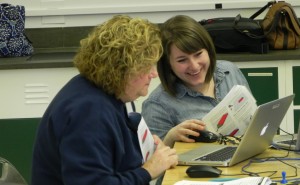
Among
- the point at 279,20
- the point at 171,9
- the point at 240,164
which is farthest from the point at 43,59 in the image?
the point at 240,164

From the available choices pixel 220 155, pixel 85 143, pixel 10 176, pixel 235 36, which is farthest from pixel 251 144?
pixel 235 36

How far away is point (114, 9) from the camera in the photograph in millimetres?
4195

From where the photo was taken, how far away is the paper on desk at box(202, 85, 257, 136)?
7.86 ft

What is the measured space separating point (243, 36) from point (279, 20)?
0.83 ft

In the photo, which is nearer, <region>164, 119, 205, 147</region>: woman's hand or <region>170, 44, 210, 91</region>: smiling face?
<region>164, 119, 205, 147</region>: woman's hand

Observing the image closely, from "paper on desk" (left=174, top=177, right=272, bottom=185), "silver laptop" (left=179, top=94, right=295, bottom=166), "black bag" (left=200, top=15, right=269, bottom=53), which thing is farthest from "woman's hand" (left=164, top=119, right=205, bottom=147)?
"black bag" (left=200, top=15, right=269, bottom=53)

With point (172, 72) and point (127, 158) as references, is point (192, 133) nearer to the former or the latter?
point (172, 72)

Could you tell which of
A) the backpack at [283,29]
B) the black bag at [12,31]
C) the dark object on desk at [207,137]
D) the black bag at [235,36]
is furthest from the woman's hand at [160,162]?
the black bag at [12,31]

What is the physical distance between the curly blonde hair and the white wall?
230cm

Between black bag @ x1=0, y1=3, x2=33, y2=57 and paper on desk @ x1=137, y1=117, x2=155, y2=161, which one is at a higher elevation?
black bag @ x1=0, y1=3, x2=33, y2=57

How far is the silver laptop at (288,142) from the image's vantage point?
229 centimetres

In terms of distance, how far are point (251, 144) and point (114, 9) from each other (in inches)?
90.0

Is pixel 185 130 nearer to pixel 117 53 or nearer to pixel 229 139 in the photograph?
pixel 229 139

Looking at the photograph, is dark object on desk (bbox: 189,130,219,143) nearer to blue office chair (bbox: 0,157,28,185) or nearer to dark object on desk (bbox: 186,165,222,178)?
dark object on desk (bbox: 186,165,222,178)
